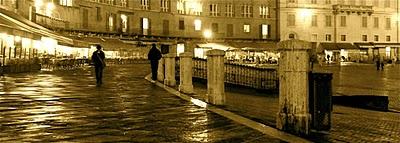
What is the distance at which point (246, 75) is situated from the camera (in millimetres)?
27859

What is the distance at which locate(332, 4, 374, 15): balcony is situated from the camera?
85.4 m

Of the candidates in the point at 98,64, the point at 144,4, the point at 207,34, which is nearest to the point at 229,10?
the point at 207,34

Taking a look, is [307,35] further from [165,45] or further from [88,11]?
[88,11]

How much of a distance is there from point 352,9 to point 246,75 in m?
62.8

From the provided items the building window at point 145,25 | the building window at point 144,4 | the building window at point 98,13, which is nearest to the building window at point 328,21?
the building window at point 144,4

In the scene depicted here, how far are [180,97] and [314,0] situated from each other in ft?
241

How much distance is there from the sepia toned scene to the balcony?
20.6 feet

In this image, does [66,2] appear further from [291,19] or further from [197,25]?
[291,19]

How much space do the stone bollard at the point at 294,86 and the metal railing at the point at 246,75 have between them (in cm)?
1750

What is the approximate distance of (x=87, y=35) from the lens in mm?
57094

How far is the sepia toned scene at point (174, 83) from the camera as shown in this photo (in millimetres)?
8820

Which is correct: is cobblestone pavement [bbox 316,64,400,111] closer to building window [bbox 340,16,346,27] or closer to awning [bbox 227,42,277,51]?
awning [bbox 227,42,277,51]

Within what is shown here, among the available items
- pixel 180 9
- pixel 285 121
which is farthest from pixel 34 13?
pixel 285 121

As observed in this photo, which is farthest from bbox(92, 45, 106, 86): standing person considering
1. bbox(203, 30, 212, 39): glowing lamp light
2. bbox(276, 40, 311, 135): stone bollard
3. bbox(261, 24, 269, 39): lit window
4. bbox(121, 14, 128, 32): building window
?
bbox(261, 24, 269, 39): lit window
